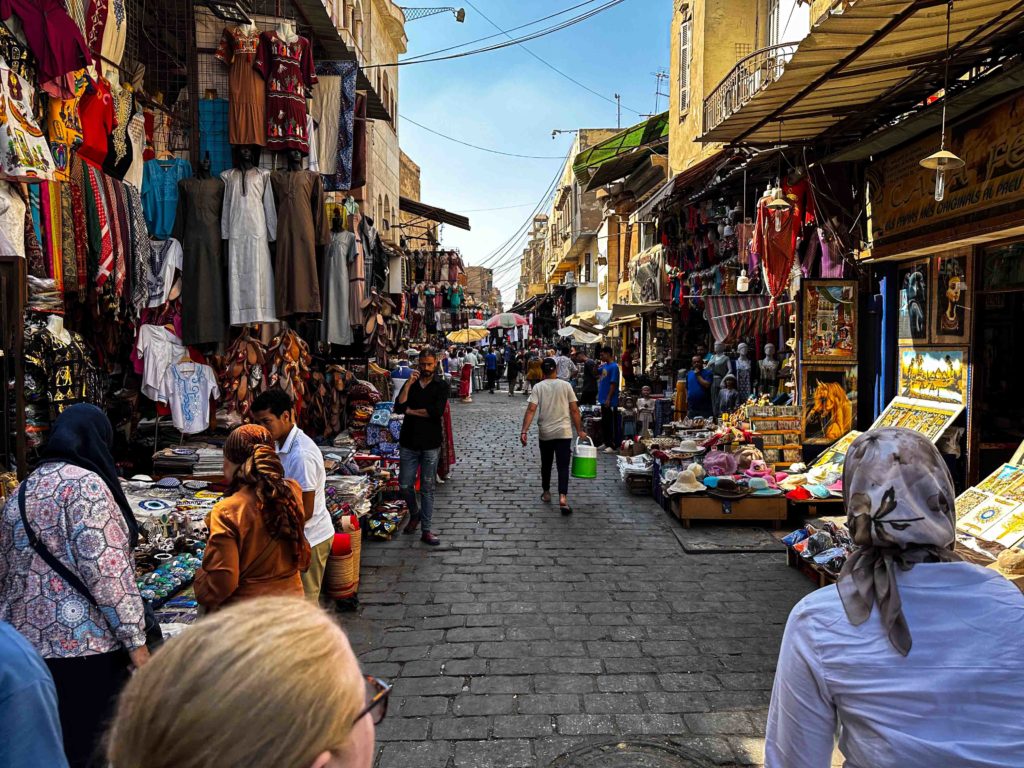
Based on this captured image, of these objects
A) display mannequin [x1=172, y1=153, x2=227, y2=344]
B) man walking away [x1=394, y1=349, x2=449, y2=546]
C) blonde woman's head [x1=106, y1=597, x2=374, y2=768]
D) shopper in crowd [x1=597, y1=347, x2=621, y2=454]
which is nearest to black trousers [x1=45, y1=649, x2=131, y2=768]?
blonde woman's head [x1=106, y1=597, x2=374, y2=768]

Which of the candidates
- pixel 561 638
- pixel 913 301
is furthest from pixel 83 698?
pixel 913 301

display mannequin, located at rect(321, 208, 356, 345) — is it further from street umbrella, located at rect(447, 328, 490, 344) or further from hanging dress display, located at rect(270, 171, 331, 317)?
street umbrella, located at rect(447, 328, 490, 344)

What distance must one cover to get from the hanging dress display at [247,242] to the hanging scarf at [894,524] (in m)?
5.85

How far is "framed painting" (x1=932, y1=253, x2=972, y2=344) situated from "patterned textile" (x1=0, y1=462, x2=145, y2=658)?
24.6 ft

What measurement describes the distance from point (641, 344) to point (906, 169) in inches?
579

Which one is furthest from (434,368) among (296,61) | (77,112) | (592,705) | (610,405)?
(610,405)

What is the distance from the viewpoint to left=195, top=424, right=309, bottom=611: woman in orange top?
3268 mm

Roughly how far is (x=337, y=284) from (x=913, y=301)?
6383 mm

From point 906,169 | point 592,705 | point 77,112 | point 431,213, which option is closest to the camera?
point 592,705

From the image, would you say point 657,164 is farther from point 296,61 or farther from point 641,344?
point 296,61

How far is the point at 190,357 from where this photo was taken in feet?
21.3

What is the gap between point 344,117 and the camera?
811 centimetres

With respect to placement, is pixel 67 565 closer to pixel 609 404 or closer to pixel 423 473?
pixel 423 473

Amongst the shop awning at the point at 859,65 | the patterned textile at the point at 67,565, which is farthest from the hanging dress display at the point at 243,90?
the patterned textile at the point at 67,565
